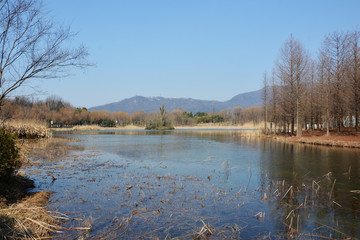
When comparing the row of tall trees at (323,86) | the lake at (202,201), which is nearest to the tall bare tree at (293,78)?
the row of tall trees at (323,86)

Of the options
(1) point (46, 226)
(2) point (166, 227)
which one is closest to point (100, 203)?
(1) point (46, 226)

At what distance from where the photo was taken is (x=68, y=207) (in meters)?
7.07

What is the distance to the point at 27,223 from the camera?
5340mm

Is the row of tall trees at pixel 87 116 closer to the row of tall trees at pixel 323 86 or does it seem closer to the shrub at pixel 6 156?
the row of tall trees at pixel 323 86

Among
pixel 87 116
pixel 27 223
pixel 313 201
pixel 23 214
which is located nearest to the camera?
pixel 27 223

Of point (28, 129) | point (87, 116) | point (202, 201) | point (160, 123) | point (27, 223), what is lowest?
point (202, 201)

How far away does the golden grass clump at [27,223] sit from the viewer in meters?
4.86

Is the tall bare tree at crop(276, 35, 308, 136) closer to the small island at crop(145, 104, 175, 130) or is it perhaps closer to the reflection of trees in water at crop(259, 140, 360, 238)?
the reflection of trees in water at crop(259, 140, 360, 238)

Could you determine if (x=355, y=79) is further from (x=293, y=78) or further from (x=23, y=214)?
(x=23, y=214)

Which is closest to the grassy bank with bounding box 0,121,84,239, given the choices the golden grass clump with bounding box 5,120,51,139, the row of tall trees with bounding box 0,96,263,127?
the golden grass clump with bounding box 5,120,51,139

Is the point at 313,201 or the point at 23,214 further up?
the point at 23,214

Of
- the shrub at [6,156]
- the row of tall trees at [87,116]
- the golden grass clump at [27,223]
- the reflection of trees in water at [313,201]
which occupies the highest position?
the row of tall trees at [87,116]

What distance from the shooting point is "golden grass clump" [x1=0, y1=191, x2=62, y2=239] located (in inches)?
191

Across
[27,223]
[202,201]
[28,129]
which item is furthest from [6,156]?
[28,129]
